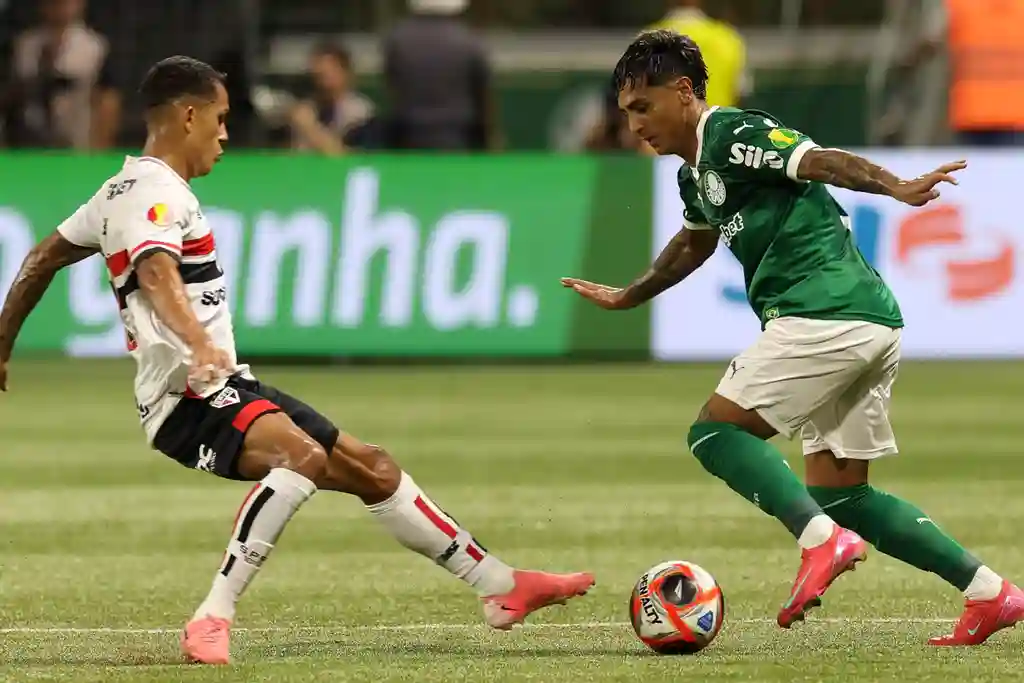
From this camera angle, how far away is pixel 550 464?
11742 mm

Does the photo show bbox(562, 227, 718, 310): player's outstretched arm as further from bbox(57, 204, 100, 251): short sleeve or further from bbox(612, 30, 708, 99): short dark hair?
bbox(57, 204, 100, 251): short sleeve

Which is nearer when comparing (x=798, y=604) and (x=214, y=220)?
(x=798, y=604)

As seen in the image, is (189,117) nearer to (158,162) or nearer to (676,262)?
(158,162)

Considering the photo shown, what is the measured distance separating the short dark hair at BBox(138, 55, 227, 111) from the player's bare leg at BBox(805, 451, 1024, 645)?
2.18 meters

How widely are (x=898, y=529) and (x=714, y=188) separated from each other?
1169 mm

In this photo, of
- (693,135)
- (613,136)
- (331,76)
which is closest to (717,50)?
(613,136)

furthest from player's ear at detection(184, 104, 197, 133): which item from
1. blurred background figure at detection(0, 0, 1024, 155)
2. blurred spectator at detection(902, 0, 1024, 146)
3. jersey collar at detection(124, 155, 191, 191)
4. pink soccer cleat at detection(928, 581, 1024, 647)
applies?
blurred spectator at detection(902, 0, 1024, 146)

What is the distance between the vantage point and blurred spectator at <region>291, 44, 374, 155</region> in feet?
60.6

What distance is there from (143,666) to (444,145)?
12.0m

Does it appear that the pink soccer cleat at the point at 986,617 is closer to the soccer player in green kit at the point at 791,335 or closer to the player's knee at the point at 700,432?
the soccer player in green kit at the point at 791,335

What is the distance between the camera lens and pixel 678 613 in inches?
256

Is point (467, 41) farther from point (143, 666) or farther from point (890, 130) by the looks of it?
point (143, 666)

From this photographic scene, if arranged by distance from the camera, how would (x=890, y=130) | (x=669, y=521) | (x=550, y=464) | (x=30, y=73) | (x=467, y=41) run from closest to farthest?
1. (x=669, y=521)
2. (x=550, y=464)
3. (x=467, y=41)
4. (x=30, y=73)
5. (x=890, y=130)

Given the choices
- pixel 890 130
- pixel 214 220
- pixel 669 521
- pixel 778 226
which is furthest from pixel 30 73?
pixel 778 226
